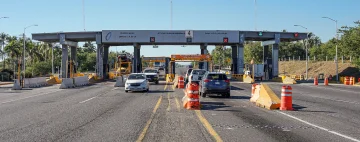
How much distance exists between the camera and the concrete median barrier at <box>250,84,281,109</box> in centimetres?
1719

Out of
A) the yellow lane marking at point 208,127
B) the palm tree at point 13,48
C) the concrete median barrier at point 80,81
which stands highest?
the palm tree at point 13,48

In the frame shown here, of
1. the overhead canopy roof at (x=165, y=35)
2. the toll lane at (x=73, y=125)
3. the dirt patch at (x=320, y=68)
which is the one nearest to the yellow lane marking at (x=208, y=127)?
the toll lane at (x=73, y=125)

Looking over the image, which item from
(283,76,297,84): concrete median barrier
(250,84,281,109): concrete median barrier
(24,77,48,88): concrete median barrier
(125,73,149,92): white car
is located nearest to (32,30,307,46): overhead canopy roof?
(283,76,297,84): concrete median barrier

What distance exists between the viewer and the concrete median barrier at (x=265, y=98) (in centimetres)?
1719

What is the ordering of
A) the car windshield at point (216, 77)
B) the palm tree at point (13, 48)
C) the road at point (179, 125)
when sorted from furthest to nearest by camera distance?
the palm tree at point (13, 48) < the car windshield at point (216, 77) < the road at point (179, 125)

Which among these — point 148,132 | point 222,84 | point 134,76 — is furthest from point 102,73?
point 148,132

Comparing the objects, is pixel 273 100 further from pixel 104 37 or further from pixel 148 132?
Answer: pixel 104 37

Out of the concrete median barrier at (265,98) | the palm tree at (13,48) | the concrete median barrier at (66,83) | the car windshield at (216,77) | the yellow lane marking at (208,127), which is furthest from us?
the palm tree at (13,48)

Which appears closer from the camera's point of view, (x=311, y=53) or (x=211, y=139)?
(x=211, y=139)

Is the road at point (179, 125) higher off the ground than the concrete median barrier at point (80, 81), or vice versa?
the concrete median barrier at point (80, 81)

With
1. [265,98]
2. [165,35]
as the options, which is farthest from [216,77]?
[165,35]

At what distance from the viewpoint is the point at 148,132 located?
10742mm

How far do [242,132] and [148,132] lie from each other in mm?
2448

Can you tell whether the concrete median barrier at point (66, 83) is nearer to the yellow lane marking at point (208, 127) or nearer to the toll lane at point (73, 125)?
the toll lane at point (73, 125)
